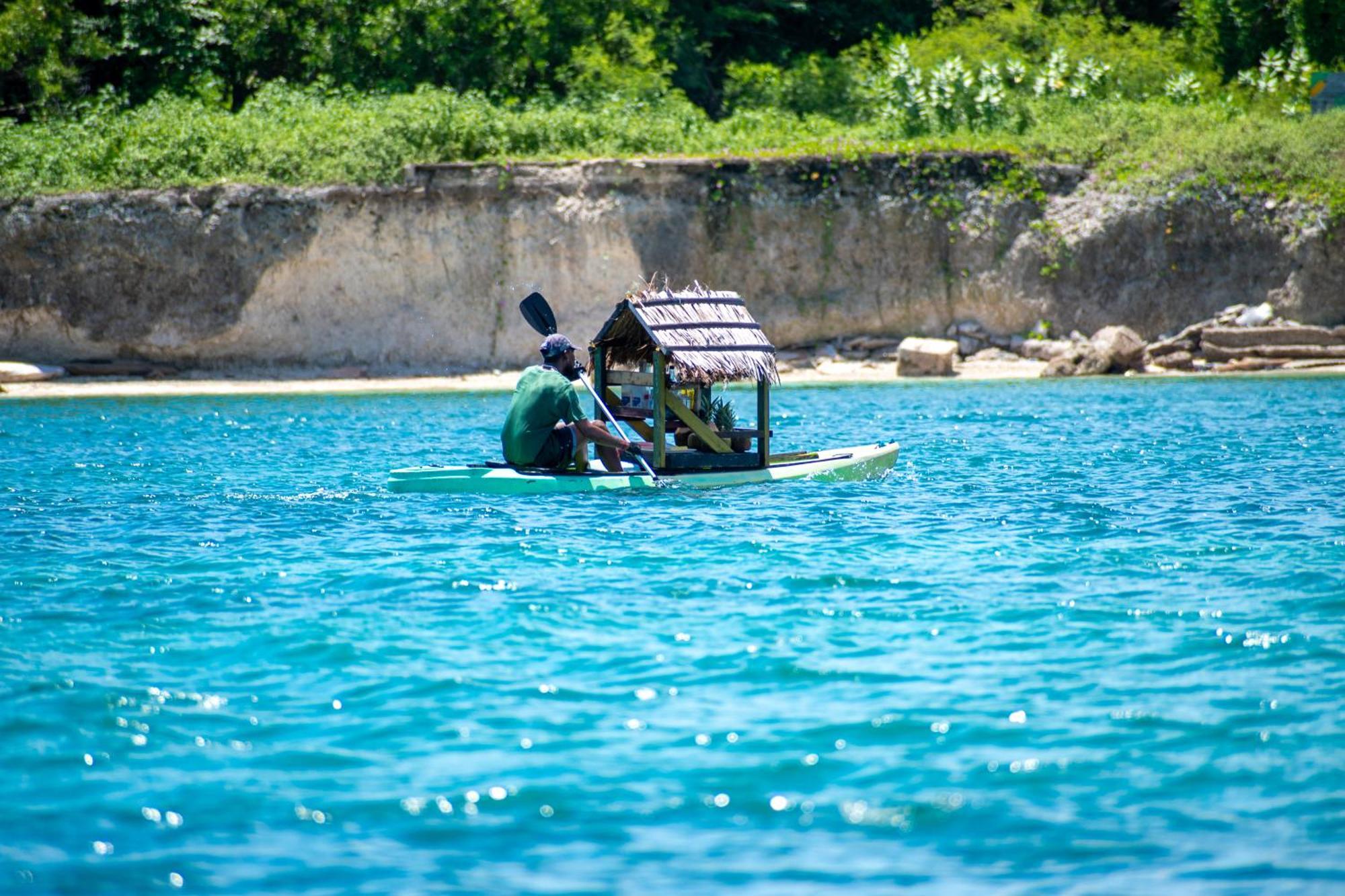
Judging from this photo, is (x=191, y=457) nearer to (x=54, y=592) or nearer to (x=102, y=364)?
(x=54, y=592)

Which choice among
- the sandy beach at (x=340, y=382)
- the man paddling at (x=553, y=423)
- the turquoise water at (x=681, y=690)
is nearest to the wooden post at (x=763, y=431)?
the turquoise water at (x=681, y=690)

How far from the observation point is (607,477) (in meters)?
12.1

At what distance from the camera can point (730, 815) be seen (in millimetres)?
5168

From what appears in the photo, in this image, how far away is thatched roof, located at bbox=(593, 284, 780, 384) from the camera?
38.7ft

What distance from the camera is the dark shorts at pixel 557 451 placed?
12.3 meters

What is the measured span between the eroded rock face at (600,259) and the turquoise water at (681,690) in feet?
49.0

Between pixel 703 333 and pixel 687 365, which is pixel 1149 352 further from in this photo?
pixel 687 365

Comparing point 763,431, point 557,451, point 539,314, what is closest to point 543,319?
point 539,314

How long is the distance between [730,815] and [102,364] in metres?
24.4

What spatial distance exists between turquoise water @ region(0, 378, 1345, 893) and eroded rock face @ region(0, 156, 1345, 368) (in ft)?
49.0

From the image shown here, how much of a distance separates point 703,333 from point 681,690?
19.2 ft

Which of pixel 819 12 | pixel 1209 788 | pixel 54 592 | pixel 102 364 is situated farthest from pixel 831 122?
pixel 1209 788

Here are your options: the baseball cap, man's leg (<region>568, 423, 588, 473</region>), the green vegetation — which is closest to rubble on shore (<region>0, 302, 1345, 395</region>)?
the green vegetation

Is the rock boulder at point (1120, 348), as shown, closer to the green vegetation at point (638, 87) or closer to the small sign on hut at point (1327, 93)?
the green vegetation at point (638, 87)
